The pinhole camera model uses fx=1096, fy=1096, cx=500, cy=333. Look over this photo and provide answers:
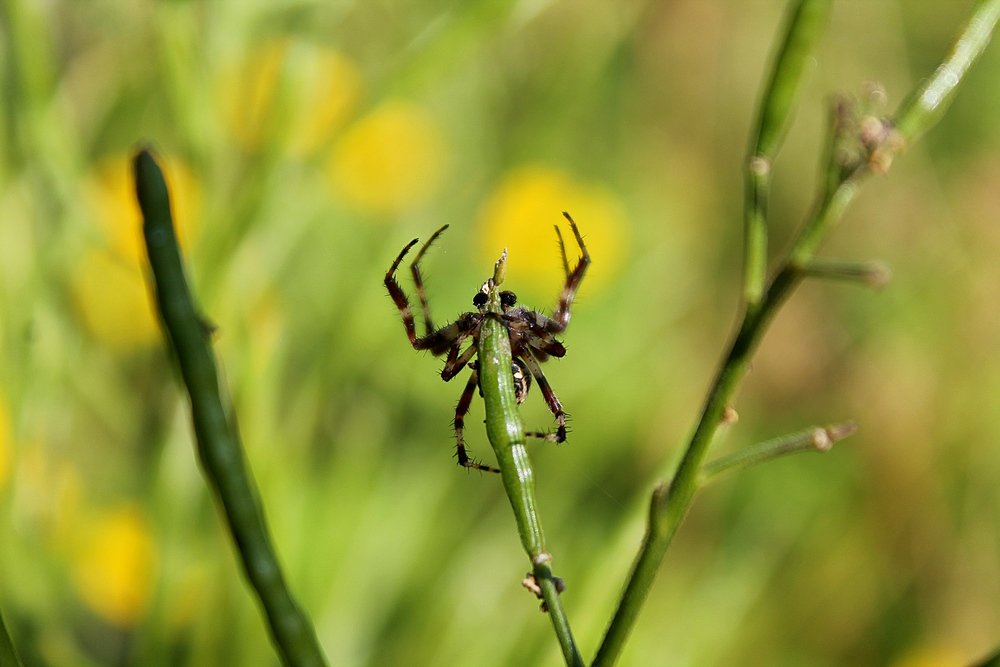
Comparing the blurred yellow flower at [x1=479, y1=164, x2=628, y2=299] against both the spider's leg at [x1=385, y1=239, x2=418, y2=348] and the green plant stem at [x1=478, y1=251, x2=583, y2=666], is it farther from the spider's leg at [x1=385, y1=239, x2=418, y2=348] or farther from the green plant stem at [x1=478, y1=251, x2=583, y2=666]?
the green plant stem at [x1=478, y1=251, x2=583, y2=666]

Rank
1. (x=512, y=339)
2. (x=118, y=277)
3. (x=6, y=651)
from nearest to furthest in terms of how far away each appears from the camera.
A: (x=6, y=651) → (x=512, y=339) → (x=118, y=277)

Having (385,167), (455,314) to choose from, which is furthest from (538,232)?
(385,167)

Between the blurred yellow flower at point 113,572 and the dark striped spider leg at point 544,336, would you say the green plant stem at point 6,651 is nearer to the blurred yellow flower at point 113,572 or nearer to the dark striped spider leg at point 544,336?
the dark striped spider leg at point 544,336

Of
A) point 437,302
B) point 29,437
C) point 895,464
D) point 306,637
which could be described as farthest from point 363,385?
point 306,637

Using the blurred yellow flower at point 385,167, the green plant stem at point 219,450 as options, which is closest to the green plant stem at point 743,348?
the green plant stem at point 219,450

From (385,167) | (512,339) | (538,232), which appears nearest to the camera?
(512,339)

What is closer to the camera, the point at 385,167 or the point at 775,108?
the point at 775,108

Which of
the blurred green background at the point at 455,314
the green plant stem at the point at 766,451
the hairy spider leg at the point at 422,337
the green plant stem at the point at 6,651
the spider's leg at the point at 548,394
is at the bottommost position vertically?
the green plant stem at the point at 6,651

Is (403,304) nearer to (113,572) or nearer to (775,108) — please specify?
(775,108)

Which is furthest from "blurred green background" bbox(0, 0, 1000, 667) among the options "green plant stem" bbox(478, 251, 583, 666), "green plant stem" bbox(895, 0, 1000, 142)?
"green plant stem" bbox(895, 0, 1000, 142)
